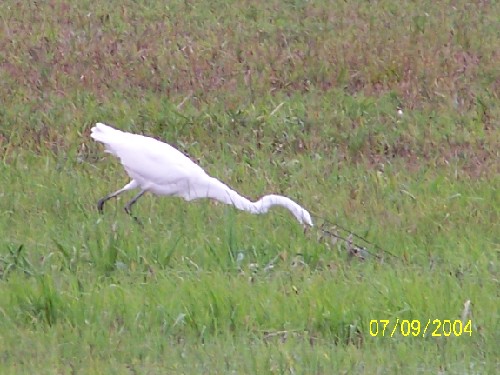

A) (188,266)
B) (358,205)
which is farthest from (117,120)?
(188,266)

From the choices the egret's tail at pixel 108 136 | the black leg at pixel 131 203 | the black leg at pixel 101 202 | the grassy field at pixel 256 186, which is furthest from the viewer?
the egret's tail at pixel 108 136

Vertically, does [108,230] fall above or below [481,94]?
below

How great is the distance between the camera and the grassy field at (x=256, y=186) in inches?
204

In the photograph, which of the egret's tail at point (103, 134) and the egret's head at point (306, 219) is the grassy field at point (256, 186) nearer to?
the egret's head at point (306, 219)

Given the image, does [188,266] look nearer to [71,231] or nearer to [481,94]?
[71,231]

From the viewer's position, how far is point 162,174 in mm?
7559

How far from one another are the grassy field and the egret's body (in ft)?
0.42

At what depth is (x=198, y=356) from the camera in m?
4.91

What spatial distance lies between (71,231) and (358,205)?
1.94 m

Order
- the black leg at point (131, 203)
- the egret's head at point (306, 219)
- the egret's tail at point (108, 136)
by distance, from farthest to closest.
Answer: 1. the egret's tail at point (108, 136)
2. the black leg at point (131, 203)
3. the egret's head at point (306, 219)
